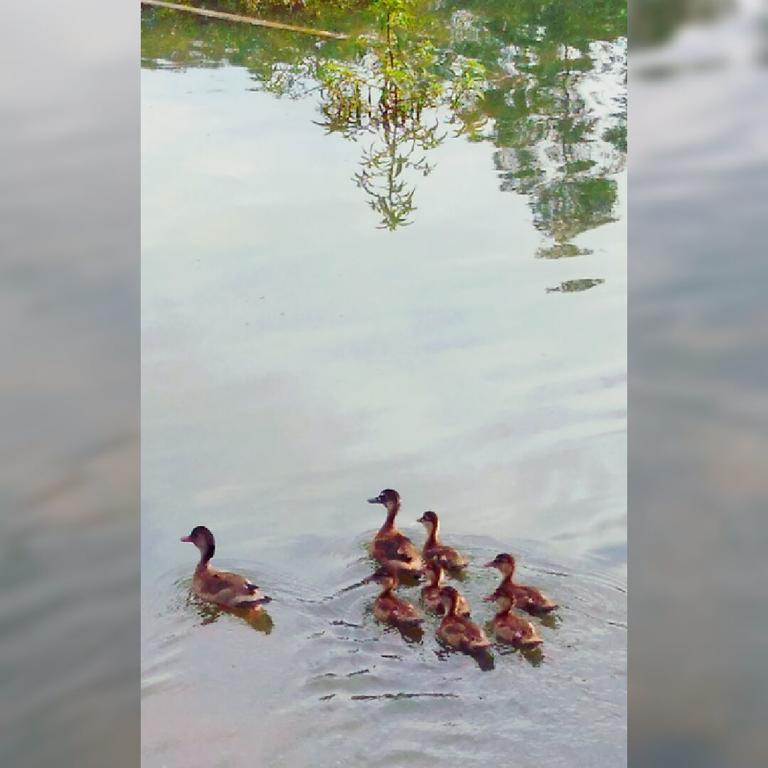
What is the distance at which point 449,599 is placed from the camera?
9.31ft

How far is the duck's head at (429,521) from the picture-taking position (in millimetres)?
2947

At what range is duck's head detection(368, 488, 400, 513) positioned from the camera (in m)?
2.98

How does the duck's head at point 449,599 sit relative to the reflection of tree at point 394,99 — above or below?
below

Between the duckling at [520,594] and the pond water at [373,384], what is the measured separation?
0.04 meters

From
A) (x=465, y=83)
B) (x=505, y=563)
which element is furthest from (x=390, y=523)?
(x=465, y=83)

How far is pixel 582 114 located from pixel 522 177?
0.37 metres

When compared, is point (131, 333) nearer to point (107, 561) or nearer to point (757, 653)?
point (107, 561)

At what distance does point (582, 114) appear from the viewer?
13.5 feet

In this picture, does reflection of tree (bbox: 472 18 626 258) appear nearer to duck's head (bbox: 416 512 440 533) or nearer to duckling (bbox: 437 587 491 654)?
duck's head (bbox: 416 512 440 533)

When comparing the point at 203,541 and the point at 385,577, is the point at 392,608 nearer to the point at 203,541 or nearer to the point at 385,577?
the point at 385,577

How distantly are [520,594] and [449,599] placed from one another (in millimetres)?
145

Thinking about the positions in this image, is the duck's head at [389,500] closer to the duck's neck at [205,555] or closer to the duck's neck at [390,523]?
the duck's neck at [390,523]

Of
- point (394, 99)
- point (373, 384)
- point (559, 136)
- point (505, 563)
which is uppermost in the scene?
point (394, 99)

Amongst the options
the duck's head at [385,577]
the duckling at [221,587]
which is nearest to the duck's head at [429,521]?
the duck's head at [385,577]
